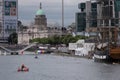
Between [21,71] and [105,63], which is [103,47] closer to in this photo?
[105,63]

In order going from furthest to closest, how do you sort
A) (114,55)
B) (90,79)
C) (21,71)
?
(114,55)
(21,71)
(90,79)

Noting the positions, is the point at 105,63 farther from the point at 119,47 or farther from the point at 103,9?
the point at 103,9

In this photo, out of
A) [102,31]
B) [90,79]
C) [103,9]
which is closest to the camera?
[90,79]

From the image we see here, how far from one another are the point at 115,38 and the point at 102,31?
959cm

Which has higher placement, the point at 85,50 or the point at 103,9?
the point at 103,9

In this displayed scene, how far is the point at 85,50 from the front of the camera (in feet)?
584

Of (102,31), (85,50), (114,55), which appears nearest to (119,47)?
(114,55)

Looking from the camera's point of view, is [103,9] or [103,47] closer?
[103,47]

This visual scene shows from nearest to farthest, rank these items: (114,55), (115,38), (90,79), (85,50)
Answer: (90,79)
(114,55)
(115,38)
(85,50)

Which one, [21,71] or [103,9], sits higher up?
[103,9]

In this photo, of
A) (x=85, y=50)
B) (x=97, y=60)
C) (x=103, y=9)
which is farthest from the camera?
(x=85, y=50)

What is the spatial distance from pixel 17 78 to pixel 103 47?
5078 centimetres

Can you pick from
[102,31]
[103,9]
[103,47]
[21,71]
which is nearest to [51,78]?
[21,71]

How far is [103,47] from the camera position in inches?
4892
